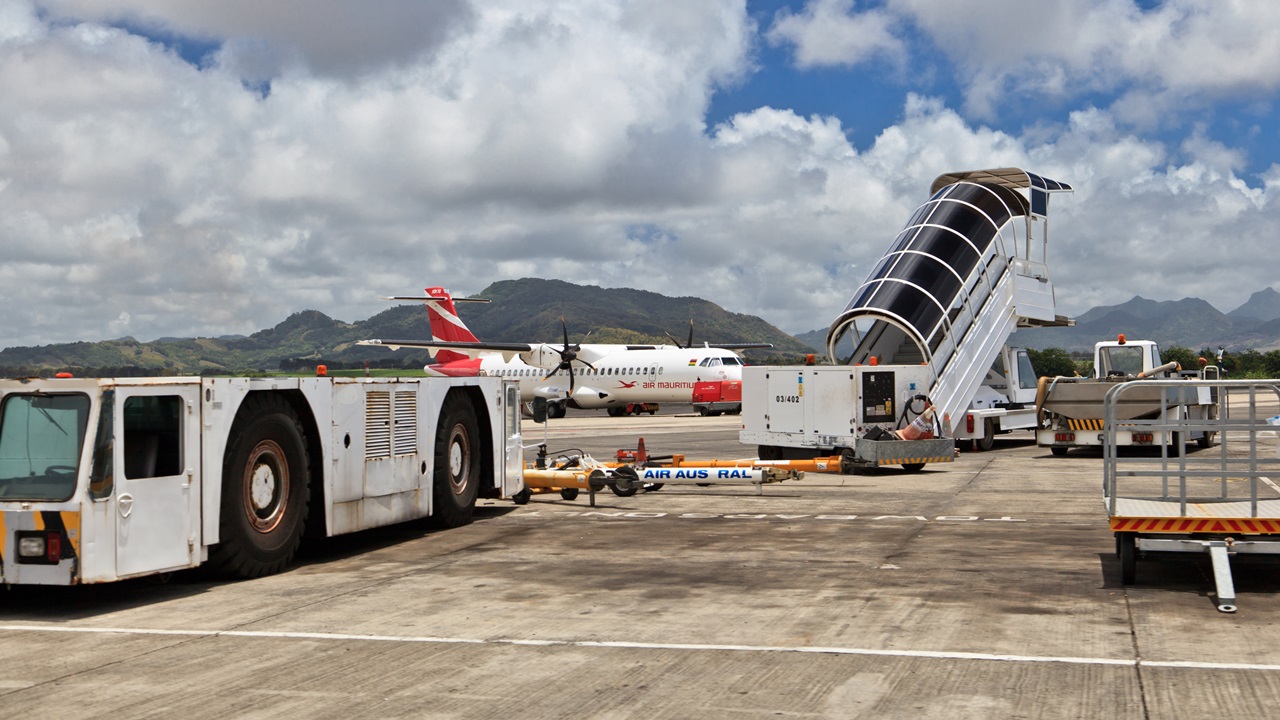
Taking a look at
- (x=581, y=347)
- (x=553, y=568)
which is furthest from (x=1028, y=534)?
(x=581, y=347)

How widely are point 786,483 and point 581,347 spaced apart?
31.9m

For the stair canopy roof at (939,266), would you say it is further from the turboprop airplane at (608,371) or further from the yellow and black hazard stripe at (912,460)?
the turboprop airplane at (608,371)

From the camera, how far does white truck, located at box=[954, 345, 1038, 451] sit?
26.3 metres

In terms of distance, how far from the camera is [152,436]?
930cm

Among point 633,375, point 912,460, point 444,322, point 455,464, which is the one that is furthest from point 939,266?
point 444,322

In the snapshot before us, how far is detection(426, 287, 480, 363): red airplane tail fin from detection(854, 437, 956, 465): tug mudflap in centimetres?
4368

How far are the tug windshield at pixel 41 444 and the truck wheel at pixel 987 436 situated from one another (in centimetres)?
2151

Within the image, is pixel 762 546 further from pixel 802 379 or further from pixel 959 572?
pixel 802 379

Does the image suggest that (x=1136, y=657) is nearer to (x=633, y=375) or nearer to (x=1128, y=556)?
(x=1128, y=556)

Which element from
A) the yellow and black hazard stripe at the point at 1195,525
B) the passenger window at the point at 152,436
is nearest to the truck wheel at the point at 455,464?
the passenger window at the point at 152,436

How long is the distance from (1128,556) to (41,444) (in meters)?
8.59

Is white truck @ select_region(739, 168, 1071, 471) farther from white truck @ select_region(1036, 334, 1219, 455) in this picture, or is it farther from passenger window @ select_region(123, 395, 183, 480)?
passenger window @ select_region(123, 395, 183, 480)

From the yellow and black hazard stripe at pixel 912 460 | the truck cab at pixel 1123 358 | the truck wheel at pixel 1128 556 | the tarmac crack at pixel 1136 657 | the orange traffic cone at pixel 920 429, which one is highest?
the truck cab at pixel 1123 358

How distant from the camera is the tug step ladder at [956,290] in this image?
2577 cm
